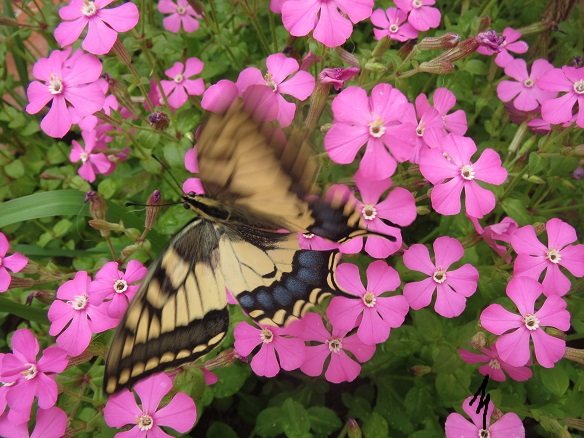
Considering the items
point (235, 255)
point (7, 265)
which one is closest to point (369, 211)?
point (235, 255)

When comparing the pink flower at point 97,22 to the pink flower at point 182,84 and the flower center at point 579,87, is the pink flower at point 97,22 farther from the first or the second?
the flower center at point 579,87

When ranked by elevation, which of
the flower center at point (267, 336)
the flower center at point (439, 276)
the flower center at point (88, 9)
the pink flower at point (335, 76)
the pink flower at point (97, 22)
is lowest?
the flower center at point (267, 336)

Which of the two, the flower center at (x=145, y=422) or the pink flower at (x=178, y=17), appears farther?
the pink flower at (x=178, y=17)

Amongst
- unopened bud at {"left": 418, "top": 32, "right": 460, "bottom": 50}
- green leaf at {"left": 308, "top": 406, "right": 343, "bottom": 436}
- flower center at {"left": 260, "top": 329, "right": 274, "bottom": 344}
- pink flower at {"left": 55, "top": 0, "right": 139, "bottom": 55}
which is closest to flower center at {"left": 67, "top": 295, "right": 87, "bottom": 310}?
flower center at {"left": 260, "top": 329, "right": 274, "bottom": 344}

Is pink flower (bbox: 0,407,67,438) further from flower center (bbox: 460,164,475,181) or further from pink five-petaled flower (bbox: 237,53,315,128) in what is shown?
flower center (bbox: 460,164,475,181)

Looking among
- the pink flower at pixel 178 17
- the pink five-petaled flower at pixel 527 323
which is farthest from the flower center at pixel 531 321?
the pink flower at pixel 178 17

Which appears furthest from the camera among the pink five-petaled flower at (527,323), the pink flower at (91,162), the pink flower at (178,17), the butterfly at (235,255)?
the pink flower at (178,17)

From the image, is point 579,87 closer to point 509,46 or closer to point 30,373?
point 509,46
